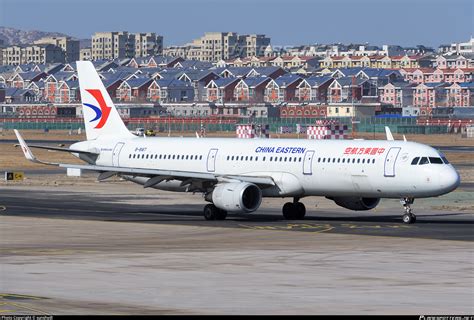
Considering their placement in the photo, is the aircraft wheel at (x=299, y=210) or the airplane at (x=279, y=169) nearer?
the airplane at (x=279, y=169)

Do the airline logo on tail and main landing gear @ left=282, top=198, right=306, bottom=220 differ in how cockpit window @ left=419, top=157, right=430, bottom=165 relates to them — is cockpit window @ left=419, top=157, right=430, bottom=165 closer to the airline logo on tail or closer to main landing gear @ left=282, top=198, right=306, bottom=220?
main landing gear @ left=282, top=198, right=306, bottom=220

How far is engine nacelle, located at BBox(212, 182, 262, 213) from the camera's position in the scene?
61.2m

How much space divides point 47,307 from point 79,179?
67.3 metres

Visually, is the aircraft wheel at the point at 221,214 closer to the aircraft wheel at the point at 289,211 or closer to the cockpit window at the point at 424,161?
the aircraft wheel at the point at 289,211

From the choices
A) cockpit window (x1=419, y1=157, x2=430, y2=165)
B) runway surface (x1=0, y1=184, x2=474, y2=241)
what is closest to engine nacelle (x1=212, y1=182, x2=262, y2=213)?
runway surface (x1=0, y1=184, x2=474, y2=241)

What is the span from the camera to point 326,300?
33344 mm

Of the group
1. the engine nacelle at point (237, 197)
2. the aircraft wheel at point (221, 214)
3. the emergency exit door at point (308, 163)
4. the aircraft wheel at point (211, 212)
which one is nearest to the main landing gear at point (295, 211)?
the emergency exit door at point (308, 163)

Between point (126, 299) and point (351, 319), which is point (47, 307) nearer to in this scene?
point (126, 299)

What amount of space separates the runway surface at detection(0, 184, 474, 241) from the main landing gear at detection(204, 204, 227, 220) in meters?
0.41

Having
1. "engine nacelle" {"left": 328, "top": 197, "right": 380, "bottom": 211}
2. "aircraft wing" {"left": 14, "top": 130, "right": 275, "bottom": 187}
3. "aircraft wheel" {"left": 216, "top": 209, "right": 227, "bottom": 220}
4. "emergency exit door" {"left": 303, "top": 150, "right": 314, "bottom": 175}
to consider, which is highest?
"emergency exit door" {"left": 303, "top": 150, "right": 314, "bottom": 175}

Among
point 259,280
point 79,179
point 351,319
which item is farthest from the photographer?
point 79,179

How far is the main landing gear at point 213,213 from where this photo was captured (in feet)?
207

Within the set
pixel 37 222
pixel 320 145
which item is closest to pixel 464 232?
pixel 320 145

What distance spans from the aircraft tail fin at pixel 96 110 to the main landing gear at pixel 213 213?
429 inches
